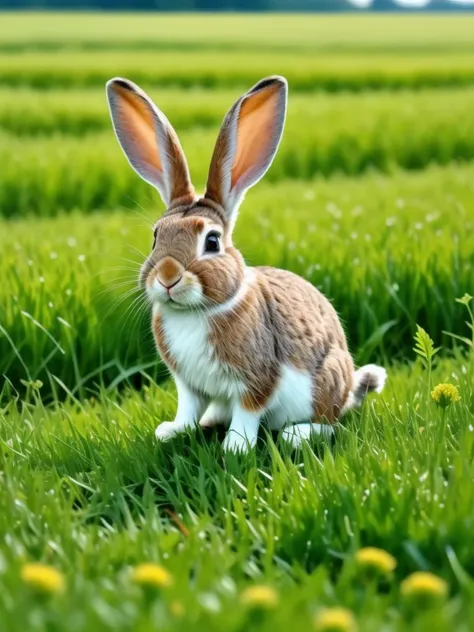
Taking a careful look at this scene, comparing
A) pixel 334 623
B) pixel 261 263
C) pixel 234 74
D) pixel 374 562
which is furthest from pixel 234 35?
pixel 334 623

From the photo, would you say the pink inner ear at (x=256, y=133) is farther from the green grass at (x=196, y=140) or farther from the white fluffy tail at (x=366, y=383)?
the green grass at (x=196, y=140)

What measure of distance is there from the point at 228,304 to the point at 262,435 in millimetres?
607

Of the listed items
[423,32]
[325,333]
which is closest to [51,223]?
[325,333]

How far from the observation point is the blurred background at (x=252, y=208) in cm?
484

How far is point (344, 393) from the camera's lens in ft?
11.8

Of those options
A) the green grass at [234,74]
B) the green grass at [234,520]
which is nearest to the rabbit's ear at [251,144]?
the green grass at [234,520]

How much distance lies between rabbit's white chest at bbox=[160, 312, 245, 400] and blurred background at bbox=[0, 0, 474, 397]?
17cm

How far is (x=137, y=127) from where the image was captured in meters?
3.46

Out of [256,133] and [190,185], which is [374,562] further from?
[256,133]

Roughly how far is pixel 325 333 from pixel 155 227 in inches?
29.7

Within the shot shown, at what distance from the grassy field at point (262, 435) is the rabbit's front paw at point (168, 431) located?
5 centimetres

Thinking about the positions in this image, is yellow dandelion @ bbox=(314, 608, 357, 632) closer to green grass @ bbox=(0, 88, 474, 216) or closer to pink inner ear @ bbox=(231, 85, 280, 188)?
pink inner ear @ bbox=(231, 85, 280, 188)

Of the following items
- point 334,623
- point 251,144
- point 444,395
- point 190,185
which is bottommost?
point 444,395

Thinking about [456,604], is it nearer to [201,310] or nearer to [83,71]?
[201,310]
